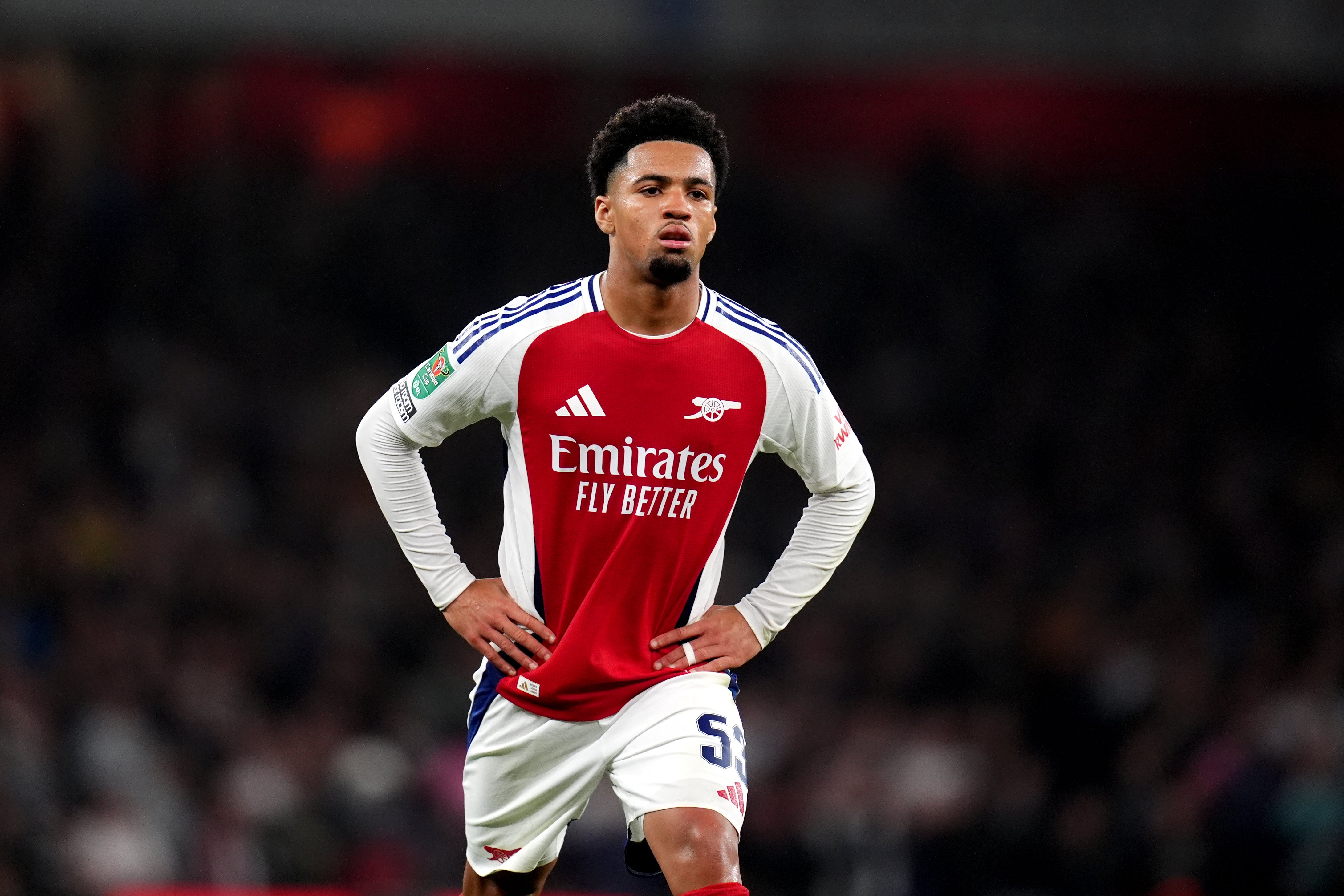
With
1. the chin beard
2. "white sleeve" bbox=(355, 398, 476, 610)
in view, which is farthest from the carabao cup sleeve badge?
the chin beard

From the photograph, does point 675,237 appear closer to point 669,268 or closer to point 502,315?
point 669,268

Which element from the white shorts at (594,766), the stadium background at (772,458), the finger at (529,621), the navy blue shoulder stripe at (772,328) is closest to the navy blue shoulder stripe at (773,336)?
the navy blue shoulder stripe at (772,328)

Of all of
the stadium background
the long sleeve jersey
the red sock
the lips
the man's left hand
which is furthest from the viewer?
the stadium background

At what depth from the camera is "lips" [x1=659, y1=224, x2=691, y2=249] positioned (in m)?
3.78

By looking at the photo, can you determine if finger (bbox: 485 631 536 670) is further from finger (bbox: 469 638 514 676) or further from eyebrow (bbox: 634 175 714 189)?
eyebrow (bbox: 634 175 714 189)

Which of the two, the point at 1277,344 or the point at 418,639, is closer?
the point at 418,639

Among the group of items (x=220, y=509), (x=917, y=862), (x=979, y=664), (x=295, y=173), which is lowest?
(x=917, y=862)

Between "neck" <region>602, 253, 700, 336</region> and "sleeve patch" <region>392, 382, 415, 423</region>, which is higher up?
"neck" <region>602, 253, 700, 336</region>

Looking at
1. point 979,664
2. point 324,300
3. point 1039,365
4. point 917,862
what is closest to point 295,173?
point 324,300

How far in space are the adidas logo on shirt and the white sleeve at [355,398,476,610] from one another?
0.42 meters

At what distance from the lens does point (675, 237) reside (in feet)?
12.4

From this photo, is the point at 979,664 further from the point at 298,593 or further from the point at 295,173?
the point at 295,173

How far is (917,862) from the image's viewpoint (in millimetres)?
7832

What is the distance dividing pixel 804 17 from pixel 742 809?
358 inches
